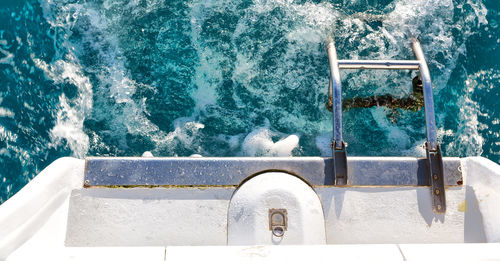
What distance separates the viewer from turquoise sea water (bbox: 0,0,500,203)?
11.5 feet

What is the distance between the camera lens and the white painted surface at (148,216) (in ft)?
8.16

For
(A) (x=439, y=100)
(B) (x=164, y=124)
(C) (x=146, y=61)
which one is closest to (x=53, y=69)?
(C) (x=146, y=61)

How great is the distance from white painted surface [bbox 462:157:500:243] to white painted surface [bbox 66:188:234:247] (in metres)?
1.41

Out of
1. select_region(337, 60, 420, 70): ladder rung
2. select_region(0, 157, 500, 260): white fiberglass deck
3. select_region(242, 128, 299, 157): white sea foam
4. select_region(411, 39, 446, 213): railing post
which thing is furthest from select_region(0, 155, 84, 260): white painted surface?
select_region(411, 39, 446, 213): railing post

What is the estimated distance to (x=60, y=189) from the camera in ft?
7.88

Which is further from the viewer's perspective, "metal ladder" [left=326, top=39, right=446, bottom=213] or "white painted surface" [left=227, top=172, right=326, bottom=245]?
"metal ladder" [left=326, top=39, right=446, bottom=213]

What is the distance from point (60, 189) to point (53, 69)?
1.50m

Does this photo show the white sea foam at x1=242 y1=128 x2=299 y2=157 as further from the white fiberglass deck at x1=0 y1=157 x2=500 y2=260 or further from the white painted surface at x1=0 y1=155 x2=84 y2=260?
the white painted surface at x1=0 y1=155 x2=84 y2=260

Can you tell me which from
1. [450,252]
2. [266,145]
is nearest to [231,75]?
[266,145]

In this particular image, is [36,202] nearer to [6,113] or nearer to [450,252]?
[6,113]

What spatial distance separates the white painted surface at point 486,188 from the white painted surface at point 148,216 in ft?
4.63

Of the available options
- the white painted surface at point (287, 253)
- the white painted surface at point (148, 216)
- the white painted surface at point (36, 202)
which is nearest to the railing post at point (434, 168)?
the white painted surface at point (287, 253)

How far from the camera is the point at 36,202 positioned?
2201 millimetres

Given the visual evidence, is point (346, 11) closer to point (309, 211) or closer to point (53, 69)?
point (309, 211)
